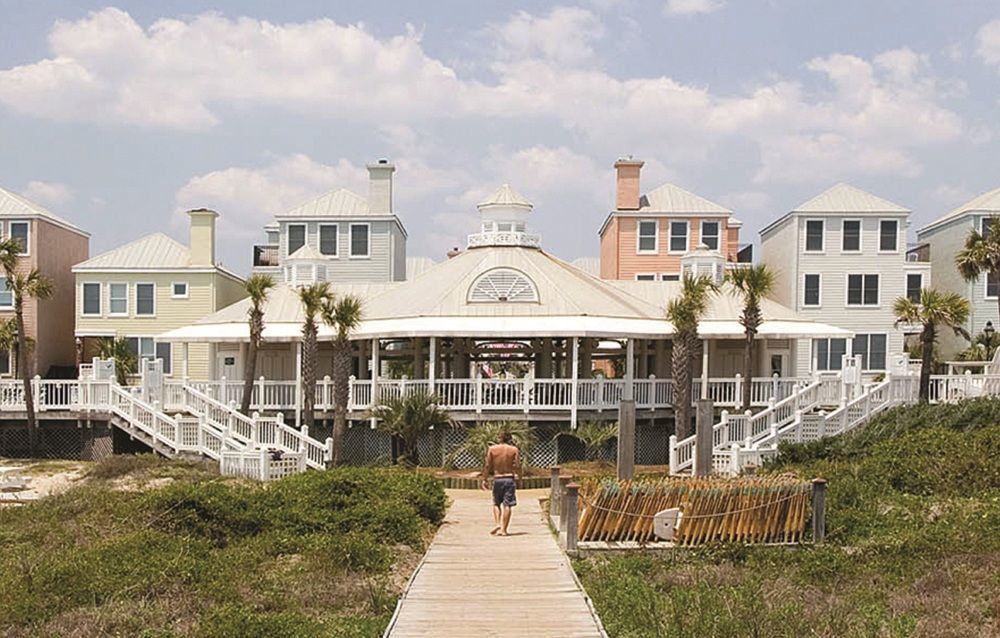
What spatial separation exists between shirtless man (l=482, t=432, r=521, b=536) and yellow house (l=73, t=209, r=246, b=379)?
2805 cm

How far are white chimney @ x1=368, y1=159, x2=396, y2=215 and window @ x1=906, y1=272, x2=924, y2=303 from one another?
2176 centimetres

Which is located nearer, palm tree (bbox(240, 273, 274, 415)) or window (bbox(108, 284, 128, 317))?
palm tree (bbox(240, 273, 274, 415))

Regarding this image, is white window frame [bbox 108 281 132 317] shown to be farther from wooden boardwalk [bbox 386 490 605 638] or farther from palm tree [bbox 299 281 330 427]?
wooden boardwalk [bbox 386 490 605 638]

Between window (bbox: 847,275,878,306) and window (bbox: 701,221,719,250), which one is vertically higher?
window (bbox: 701,221,719,250)

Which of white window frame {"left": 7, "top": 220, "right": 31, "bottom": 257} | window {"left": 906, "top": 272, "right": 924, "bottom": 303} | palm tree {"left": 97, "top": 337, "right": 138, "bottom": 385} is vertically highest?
white window frame {"left": 7, "top": 220, "right": 31, "bottom": 257}

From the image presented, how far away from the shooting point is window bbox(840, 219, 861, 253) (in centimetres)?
4306

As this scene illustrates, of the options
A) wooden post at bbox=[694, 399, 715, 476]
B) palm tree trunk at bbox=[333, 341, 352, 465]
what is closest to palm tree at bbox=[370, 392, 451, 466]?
palm tree trunk at bbox=[333, 341, 352, 465]

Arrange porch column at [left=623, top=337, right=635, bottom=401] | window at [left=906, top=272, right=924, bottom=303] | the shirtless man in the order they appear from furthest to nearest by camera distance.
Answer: window at [left=906, top=272, right=924, bottom=303] < porch column at [left=623, top=337, right=635, bottom=401] < the shirtless man

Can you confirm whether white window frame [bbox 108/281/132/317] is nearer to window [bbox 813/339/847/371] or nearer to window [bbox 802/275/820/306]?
window [bbox 802/275/820/306]

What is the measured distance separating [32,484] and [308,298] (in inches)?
310

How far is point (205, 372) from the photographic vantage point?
44062 millimetres

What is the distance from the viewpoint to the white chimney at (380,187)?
46.8 meters

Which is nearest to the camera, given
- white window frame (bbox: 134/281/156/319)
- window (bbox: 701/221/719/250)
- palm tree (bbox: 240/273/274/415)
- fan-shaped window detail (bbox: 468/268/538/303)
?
palm tree (bbox: 240/273/274/415)

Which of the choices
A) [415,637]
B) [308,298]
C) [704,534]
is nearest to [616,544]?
[704,534]
